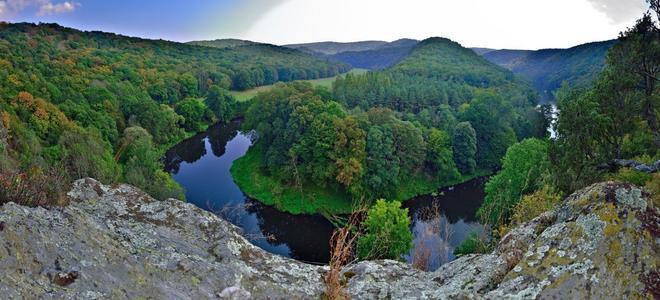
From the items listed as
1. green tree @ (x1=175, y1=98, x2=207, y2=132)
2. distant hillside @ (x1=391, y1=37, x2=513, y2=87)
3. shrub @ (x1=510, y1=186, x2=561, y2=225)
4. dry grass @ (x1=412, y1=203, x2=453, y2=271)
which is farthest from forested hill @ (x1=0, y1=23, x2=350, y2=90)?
shrub @ (x1=510, y1=186, x2=561, y2=225)

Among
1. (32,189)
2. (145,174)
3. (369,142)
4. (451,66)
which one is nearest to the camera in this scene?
(32,189)

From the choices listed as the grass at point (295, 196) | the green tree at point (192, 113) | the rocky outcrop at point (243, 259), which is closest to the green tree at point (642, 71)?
the rocky outcrop at point (243, 259)

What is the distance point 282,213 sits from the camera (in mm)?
45156

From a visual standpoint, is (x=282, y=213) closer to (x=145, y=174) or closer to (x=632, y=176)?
(x=145, y=174)

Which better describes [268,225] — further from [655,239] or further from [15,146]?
[655,239]

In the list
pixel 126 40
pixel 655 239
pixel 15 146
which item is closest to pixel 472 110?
pixel 15 146

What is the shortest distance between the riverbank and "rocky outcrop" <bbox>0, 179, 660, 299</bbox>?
38.1 m

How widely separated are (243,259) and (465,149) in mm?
55500

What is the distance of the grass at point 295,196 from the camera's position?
46.1 metres

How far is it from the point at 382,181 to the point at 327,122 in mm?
10082

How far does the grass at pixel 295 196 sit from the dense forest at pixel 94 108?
11.2 m

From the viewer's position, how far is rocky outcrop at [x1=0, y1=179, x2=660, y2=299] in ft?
16.9

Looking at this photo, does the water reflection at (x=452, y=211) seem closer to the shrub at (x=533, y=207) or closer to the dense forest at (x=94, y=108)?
the shrub at (x=533, y=207)

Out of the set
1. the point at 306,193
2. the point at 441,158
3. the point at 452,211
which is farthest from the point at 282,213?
the point at 441,158
